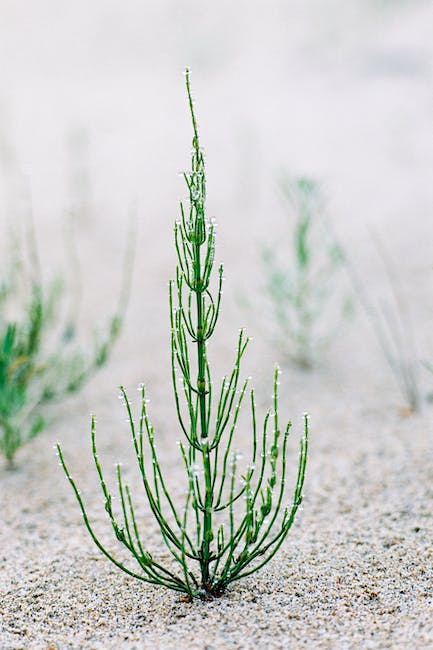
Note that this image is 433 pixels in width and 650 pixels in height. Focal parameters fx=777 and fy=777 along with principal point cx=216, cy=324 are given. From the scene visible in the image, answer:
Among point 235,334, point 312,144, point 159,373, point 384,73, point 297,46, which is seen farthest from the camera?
point 297,46

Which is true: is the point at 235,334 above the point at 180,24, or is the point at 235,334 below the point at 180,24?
below

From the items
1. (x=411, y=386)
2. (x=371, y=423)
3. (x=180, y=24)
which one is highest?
(x=180, y=24)

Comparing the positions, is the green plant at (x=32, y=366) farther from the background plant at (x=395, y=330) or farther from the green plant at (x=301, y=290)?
the background plant at (x=395, y=330)

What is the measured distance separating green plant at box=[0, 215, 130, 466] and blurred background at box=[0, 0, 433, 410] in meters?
0.34

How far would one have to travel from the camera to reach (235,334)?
4.61 metres

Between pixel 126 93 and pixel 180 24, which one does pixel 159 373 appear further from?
pixel 180 24

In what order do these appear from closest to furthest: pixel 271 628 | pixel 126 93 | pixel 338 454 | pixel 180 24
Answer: pixel 271 628 → pixel 338 454 → pixel 126 93 → pixel 180 24

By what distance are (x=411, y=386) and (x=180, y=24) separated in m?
10.6

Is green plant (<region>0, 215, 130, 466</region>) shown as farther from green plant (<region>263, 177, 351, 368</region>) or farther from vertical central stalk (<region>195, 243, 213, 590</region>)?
vertical central stalk (<region>195, 243, 213, 590</region>)

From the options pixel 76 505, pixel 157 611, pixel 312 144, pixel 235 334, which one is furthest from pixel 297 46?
A: pixel 157 611

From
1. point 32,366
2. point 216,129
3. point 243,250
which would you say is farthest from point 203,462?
point 216,129

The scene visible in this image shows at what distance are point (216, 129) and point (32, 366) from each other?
5813mm

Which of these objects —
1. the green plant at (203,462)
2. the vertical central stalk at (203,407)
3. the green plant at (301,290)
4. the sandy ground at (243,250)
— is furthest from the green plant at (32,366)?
the vertical central stalk at (203,407)

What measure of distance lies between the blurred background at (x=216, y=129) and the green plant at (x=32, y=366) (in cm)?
34
